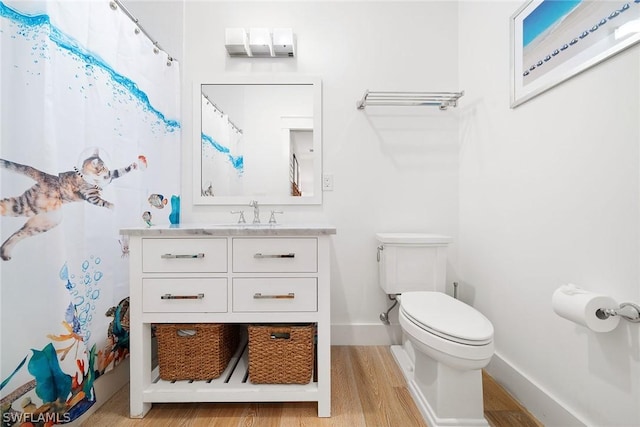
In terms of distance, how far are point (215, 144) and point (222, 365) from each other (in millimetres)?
1363

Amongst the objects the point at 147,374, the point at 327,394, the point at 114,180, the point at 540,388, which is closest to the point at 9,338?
the point at 147,374

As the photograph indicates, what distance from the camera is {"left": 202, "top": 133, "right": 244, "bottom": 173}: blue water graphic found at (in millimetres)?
1919

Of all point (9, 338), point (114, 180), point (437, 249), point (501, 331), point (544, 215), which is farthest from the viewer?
point (437, 249)

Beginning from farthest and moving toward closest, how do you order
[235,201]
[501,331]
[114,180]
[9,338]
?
[235,201] → [501,331] → [114,180] → [9,338]

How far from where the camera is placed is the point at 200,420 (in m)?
1.23

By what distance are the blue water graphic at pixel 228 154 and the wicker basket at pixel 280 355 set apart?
107cm

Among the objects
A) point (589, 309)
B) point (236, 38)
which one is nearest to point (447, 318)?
point (589, 309)

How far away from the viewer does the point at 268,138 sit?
190 centimetres

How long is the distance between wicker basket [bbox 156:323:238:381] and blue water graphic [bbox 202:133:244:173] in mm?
1025

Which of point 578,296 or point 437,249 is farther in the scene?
point 437,249

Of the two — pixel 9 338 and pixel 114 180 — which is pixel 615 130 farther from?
pixel 9 338

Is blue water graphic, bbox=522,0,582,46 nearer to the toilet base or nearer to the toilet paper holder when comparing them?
the toilet paper holder

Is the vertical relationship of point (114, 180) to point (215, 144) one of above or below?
below

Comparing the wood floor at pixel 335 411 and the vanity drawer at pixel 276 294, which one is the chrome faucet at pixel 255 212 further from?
the wood floor at pixel 335 411
